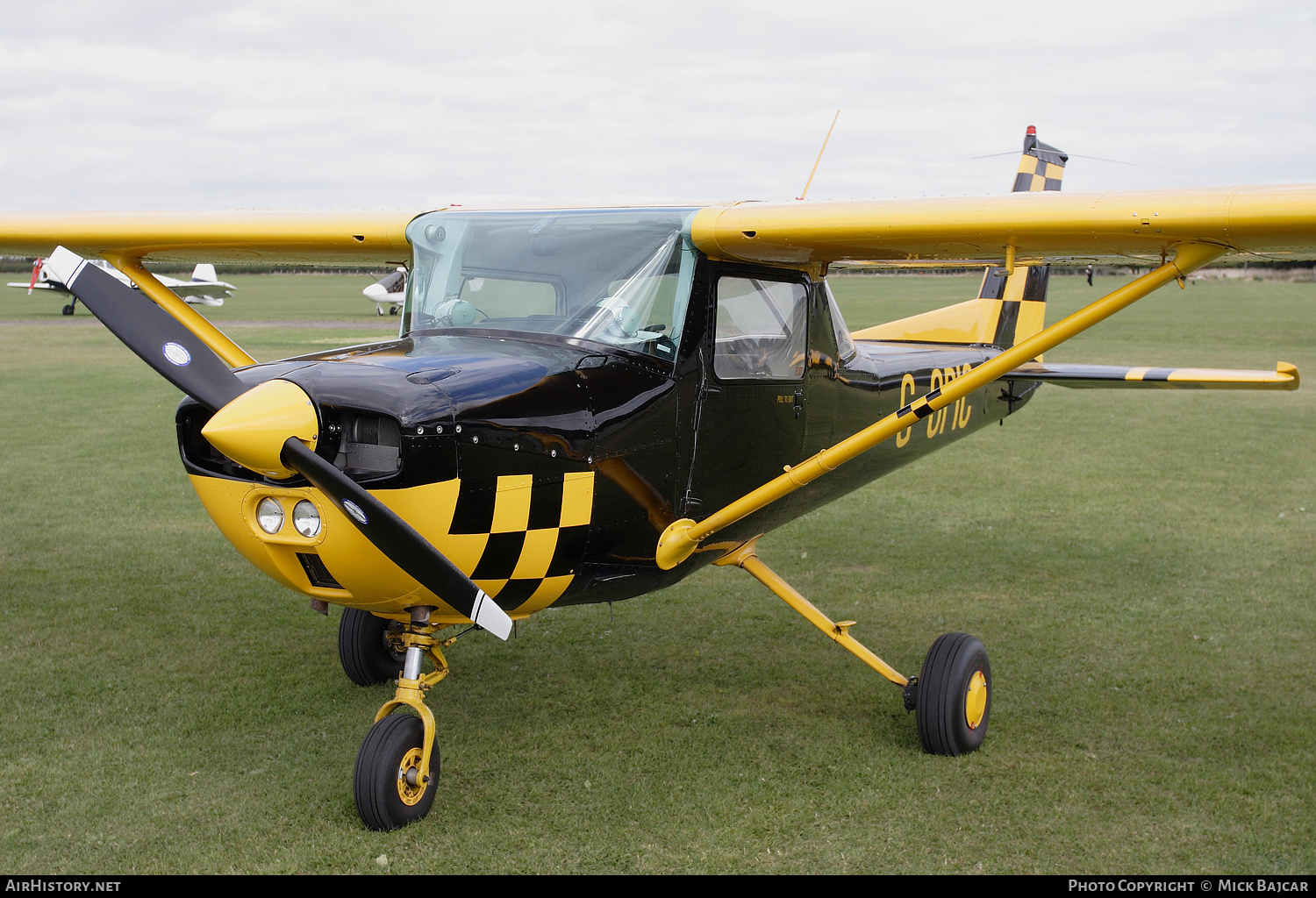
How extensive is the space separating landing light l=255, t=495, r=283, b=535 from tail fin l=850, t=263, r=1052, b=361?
4.84 m

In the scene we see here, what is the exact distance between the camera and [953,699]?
15.8ft

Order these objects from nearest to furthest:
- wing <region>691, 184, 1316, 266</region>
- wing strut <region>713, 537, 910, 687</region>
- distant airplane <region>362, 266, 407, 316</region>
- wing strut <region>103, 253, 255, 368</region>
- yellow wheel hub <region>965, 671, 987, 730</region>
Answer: wing <region>691, 184, 1316, 266</region>
yellow wheel hub <region>965, 671, 987, 730</region>
wing strut <region>713, 537, 910, 687</region>
wing strut <region>103, 253, 255, 368</region>
distant airplane <region>362, 266, 407, 316</region>

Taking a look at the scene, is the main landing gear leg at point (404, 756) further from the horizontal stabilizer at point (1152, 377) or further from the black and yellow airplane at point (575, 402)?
the horizontal stabilizer at point (1152, 377)

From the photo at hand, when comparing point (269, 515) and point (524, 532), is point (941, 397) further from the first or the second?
point (269, 515)

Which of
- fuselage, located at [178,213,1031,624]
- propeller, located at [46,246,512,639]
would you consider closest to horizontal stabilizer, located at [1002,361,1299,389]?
fuselage, located at [178,213,1031,624]

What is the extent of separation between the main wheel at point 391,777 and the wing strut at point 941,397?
1266 millimetres

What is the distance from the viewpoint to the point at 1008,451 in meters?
12.3

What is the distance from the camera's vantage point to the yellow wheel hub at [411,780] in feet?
13.5

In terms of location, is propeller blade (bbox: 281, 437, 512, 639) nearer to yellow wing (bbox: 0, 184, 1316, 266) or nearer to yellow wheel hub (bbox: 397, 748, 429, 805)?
yellow wheel hub (bbox: 397, 748, 429, 805)

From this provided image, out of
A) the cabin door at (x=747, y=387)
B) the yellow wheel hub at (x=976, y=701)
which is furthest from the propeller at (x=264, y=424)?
the yellow wheel hub at (x=976, y=701)

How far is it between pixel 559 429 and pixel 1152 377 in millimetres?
4373

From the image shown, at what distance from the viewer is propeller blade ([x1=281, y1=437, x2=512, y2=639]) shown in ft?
11.1
